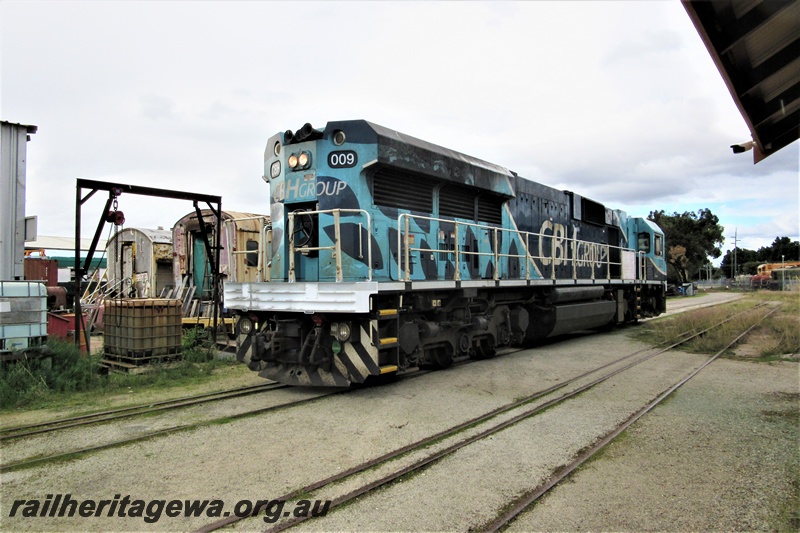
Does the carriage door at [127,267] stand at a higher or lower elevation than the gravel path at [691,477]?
higher

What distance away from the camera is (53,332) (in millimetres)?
10383

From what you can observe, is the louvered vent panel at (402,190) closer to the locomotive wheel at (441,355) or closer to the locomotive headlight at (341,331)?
the locomotive headlight at (341,331)

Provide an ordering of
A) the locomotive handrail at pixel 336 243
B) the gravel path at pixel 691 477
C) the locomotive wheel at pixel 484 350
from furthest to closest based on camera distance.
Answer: the locomotive wheel at pixel 484 350 → the locomotive handrail at pixel 336 243 → the gravel path at pixel 691 477

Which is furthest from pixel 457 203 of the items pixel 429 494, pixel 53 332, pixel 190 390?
pixel 53 332

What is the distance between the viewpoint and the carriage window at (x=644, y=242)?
688 inches

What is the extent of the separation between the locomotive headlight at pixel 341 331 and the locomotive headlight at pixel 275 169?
2.75 meters

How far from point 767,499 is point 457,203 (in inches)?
242

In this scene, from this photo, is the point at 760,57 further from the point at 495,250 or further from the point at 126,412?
the point at 126,412

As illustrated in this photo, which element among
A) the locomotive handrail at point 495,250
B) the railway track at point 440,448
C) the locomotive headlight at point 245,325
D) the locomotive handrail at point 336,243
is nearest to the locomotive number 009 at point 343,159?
the locomotive handrail at point 336,243

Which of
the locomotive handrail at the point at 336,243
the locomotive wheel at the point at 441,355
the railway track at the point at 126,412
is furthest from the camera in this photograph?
the locomotive wheel at the point at 441,355

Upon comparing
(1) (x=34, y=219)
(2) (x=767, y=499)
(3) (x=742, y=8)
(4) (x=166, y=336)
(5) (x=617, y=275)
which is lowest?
(2) (x=767, y=499)

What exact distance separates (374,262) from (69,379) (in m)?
4.76

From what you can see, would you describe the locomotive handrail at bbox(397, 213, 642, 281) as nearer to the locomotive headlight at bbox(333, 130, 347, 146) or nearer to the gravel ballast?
the locomotive headlight at bbox(333, 130, 347, 146)

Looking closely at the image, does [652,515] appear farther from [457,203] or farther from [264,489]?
[457,203]
